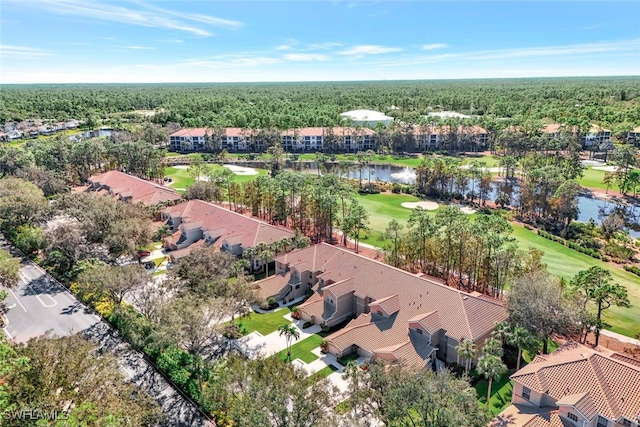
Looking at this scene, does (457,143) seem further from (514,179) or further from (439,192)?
(439,192)

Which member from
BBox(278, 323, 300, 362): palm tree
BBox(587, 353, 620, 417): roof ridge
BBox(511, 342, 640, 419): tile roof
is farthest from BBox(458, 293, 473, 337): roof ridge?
BBox(278, 323, 300, 362): palm tree

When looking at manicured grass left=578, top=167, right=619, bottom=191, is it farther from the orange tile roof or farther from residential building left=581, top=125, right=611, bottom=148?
the orange tile roof

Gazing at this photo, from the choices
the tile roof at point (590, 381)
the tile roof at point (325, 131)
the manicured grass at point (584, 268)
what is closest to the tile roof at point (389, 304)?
the tile roof at point (590, 381)

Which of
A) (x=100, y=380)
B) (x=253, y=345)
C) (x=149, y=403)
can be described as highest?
(x=100, y=380)

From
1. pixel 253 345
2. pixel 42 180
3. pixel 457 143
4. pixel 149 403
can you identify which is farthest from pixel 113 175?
pixel 457 143

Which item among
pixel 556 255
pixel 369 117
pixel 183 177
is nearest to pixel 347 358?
pixel 556 255

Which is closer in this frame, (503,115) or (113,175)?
(113,175)

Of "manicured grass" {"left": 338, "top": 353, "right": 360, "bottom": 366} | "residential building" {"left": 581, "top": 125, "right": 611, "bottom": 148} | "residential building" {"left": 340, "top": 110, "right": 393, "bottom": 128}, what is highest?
"residential building" {"left": 340, "top": 110, "right": 393, "bottom": 128}
